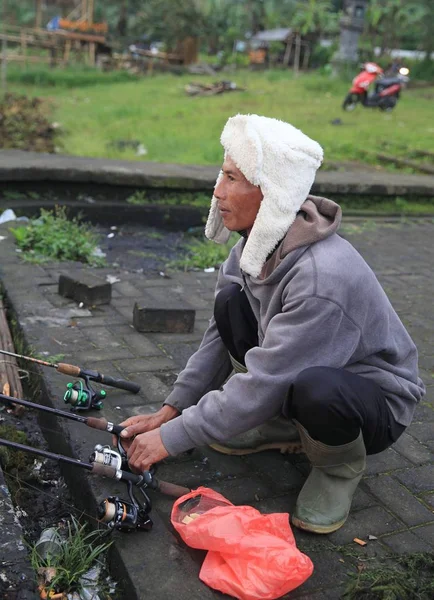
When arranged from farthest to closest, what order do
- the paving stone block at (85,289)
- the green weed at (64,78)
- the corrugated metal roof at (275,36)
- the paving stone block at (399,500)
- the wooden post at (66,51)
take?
the corrugated metal roof at (275,36)
the wooden post at (66,51)
the green weed at (64,78)
the paving stone block at (85,289)
the paving stone block at (399,500)

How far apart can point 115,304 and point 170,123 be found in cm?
959

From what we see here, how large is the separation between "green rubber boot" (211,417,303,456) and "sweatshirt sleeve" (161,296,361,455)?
0.54 meters

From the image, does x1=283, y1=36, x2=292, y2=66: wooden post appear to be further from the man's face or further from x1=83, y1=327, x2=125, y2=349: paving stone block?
the man's face

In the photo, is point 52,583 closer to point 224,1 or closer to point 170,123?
point 170,123

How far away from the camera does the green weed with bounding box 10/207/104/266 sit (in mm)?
5656

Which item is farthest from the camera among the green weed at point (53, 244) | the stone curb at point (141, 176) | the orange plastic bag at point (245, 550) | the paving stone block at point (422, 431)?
the stone curb at point (141, 176)

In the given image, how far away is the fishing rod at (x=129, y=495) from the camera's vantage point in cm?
242

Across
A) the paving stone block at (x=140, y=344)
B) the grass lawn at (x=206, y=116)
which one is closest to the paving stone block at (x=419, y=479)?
the paving stone block at (x=140, y=344)

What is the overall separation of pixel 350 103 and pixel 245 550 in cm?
1557

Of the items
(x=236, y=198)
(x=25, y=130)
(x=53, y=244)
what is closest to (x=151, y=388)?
(x=236, y=198)

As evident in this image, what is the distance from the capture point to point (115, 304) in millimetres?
4844

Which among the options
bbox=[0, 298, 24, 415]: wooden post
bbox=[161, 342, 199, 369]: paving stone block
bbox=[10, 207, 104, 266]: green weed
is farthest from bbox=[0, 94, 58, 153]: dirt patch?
bbox=[0, 298, 24, 415]: wooden post

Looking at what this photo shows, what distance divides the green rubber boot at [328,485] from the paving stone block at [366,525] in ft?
0.12

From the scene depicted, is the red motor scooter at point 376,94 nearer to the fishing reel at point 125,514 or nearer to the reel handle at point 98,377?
the reel handle at point 98,377
